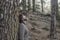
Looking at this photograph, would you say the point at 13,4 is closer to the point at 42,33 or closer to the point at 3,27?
the point at 3,27

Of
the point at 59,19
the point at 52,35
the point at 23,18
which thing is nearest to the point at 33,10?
the point at 59,19

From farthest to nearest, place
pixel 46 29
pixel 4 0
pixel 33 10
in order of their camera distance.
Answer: pixel 33 10 < pixel 46 29 < pixel 4 0

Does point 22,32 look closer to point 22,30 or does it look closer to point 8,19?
point 22,30

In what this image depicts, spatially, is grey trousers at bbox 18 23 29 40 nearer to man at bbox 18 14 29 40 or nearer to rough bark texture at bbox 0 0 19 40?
man at bbox 18 14 29 40

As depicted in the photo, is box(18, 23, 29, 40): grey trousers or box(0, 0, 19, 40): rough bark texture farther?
box(18, 23, 29, 40): grey trousers

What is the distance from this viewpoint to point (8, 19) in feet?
10.8

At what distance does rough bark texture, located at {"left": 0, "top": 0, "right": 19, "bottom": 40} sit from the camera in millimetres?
3253

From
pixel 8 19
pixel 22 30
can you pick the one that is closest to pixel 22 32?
pixel 22 30

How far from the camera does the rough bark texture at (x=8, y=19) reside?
3.25 metres

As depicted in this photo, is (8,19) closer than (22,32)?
Yes

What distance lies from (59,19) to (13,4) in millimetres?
11931

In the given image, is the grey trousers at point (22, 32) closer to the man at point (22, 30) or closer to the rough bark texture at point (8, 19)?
the man at point (22, 30)

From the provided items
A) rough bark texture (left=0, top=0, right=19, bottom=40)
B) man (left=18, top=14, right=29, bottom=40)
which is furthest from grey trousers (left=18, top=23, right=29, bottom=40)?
rough bark texture (left=0, top=0, right=19, bottom=40)

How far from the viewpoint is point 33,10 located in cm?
2239
